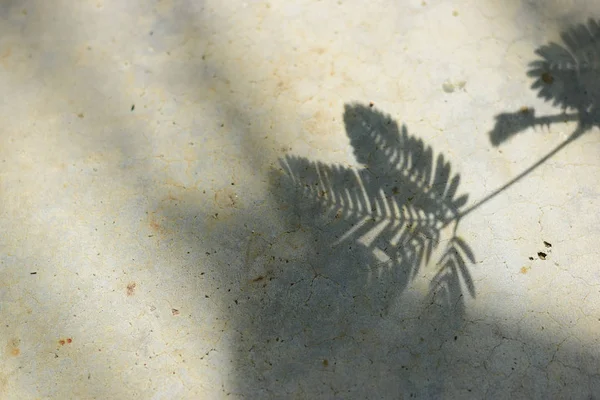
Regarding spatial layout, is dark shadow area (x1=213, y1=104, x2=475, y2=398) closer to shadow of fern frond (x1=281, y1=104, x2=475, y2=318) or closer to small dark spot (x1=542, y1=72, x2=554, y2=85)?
shadow of fern frond (x1=281, y1=104, x2=475, y2=318)

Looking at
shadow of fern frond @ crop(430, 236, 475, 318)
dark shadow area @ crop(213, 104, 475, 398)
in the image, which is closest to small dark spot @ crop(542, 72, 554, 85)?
dark shadow area @ crop(213, 104, 475, 398)

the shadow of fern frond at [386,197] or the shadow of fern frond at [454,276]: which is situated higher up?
the shadow of fern frond at [386,197]

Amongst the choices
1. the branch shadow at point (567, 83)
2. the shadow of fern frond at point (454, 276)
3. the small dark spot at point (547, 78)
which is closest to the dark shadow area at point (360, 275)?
the shadow of fern frond at point (454, 276)

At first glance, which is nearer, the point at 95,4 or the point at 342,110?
the point at 342,110

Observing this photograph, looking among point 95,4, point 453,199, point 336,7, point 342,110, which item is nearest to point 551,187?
point 453,199

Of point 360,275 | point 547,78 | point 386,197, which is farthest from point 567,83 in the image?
point 360,275

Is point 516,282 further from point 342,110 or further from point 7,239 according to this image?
point 7,239

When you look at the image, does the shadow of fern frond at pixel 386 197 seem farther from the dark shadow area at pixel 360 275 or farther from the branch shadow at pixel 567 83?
the branch shadow at pixel 567 83
